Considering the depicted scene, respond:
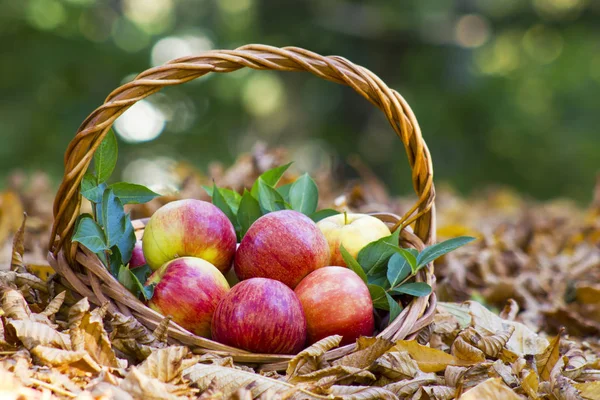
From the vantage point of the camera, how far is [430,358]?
1450mm

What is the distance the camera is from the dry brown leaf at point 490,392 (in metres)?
1.22

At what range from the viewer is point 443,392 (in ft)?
4.40

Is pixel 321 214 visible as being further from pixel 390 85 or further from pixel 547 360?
pixel 390 85

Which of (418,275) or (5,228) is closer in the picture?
(418,275)

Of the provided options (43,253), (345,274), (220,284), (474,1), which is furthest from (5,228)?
(474,1)

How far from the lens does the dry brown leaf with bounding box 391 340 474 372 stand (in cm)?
142

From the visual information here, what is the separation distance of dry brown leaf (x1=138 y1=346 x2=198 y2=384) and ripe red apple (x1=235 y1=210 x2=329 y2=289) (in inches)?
14.9

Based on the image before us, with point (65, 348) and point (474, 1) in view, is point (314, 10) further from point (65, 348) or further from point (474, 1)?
point (65, 348)

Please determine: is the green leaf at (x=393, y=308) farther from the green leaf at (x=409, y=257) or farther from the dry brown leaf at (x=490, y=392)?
the dry brown leaf at (x=490, y=392)

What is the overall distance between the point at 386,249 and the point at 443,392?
0.41 meters

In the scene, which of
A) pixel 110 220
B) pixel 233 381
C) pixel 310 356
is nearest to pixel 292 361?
pixel 310 356

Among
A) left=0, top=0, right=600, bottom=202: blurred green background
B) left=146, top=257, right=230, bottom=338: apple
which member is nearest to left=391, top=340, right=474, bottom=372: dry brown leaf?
left=146, top=257, right=230, bottom=338: apple

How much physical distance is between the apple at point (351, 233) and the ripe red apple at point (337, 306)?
0.54 ft

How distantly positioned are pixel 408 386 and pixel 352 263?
360mm
